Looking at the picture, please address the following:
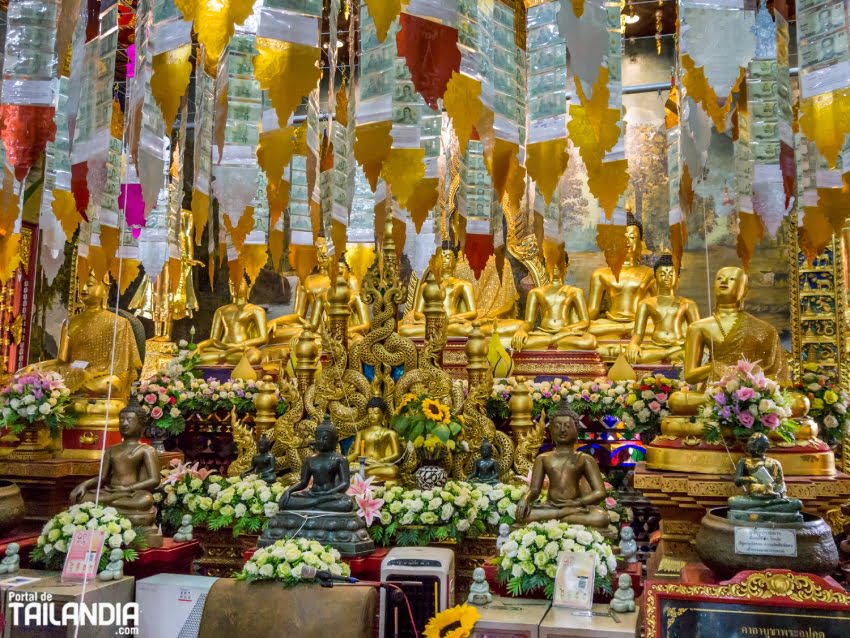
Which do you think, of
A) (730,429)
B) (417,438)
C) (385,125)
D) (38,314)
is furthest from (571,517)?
(38,314)

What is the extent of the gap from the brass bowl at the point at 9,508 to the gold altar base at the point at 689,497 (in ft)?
11.8

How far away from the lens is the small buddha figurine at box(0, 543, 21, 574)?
4117 millimetres

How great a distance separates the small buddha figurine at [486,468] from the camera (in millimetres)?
5246

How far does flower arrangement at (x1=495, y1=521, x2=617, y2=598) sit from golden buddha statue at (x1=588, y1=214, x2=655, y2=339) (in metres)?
5.11

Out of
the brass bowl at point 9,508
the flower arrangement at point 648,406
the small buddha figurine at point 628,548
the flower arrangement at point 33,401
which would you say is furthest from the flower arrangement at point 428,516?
the flower arrangement at point 33,401

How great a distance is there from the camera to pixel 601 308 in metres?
9.73

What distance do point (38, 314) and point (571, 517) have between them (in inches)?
315

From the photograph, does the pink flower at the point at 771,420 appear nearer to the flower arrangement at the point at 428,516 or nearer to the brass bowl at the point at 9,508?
the flower arrangement at the point at 428,516

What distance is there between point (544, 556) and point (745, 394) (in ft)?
4.65

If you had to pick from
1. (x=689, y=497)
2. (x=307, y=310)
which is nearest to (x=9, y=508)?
Answer: (x=689, y=497)

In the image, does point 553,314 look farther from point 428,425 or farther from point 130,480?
point 130,480

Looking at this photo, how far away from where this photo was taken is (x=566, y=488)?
436 centimetres

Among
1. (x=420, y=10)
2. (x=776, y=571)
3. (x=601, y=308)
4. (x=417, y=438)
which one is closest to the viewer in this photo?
(x=420, y=10)

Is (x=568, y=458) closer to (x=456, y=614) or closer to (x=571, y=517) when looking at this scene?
(x=571, y=517)
